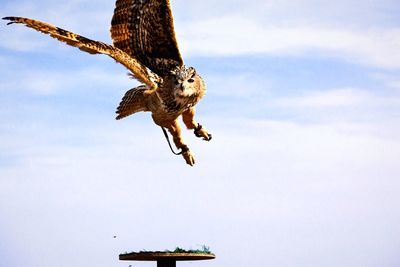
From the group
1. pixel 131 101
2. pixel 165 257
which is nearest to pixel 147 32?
pixel 131 101

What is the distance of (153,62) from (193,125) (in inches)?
56.6

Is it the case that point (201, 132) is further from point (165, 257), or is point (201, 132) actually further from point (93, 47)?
point (93, 47)

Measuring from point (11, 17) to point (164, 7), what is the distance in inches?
140

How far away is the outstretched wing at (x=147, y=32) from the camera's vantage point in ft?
55.3

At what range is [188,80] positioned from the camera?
622 inches

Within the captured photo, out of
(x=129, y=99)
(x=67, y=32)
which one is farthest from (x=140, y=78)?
(x=67, y=32)

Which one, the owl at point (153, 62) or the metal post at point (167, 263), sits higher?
the owl at point (153, 62)

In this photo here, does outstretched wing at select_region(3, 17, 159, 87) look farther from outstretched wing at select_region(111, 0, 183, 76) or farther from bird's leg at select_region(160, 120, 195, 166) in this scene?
bird's leg at select_region(160, 120, 195, 166)

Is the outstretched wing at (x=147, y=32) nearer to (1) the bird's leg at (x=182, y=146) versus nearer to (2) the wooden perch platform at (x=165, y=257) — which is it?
(1) the bird's leg at (x=182, y=146)

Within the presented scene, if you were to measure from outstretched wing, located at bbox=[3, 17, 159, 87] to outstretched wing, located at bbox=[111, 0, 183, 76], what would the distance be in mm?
1024

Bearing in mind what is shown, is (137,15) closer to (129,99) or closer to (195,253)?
(129,99)

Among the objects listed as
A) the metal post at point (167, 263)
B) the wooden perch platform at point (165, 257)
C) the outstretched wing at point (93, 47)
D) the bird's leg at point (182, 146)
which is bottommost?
the metal post at point (167, 263)

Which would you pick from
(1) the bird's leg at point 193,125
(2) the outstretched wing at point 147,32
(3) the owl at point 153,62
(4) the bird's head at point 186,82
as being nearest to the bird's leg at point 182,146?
(3) the owl at point 153,62

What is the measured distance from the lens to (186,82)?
51.6ft
